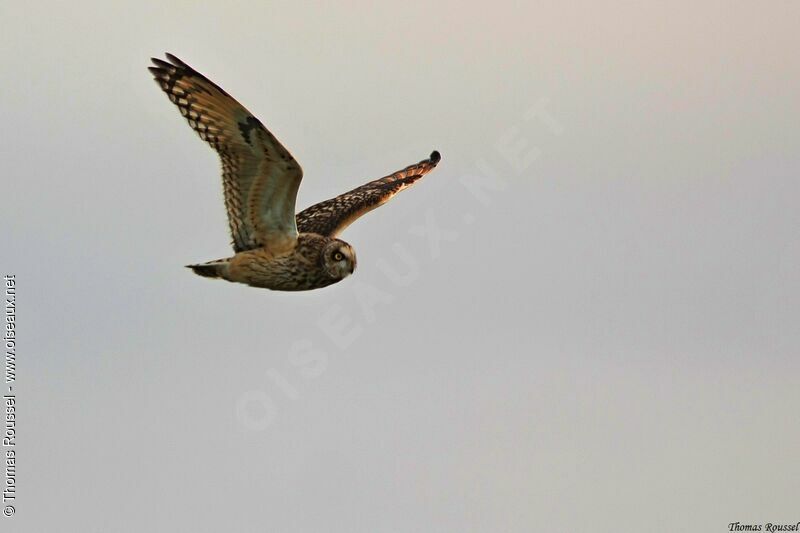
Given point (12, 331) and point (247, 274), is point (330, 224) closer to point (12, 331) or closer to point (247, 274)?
point (247, 274)

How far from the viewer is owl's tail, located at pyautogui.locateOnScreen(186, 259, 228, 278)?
2039 centimetres

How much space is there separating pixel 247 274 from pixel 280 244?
0.54 metres

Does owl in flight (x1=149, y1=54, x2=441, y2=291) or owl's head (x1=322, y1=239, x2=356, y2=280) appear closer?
owl in flight (x1=149, y1=54, x2=441, y2=291)

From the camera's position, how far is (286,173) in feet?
63.6

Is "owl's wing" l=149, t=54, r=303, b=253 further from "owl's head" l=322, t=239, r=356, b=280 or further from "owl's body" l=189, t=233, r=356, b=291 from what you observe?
→ "owl's head" l=322, t=239, r=356, b=280

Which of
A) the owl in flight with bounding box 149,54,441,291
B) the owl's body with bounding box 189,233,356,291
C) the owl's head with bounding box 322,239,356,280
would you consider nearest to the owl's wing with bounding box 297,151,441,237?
the owl in flight with bounding box 149,54,441,291

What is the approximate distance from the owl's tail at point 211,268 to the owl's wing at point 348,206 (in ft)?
5.71

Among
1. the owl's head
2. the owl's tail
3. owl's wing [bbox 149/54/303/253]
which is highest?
owl's wing [bbox 149/54/303/253]

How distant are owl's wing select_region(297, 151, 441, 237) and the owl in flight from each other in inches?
45.2

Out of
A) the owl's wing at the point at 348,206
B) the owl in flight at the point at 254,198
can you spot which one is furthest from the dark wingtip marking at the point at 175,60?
the owl's wing at the point at 348,206

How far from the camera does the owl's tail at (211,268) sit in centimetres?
2039

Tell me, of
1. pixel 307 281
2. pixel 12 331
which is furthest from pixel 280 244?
pixel 12 331

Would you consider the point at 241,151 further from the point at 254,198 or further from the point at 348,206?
the point at 348,206

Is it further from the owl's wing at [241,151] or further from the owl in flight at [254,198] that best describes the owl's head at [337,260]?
the owl's wing at [241,151]
